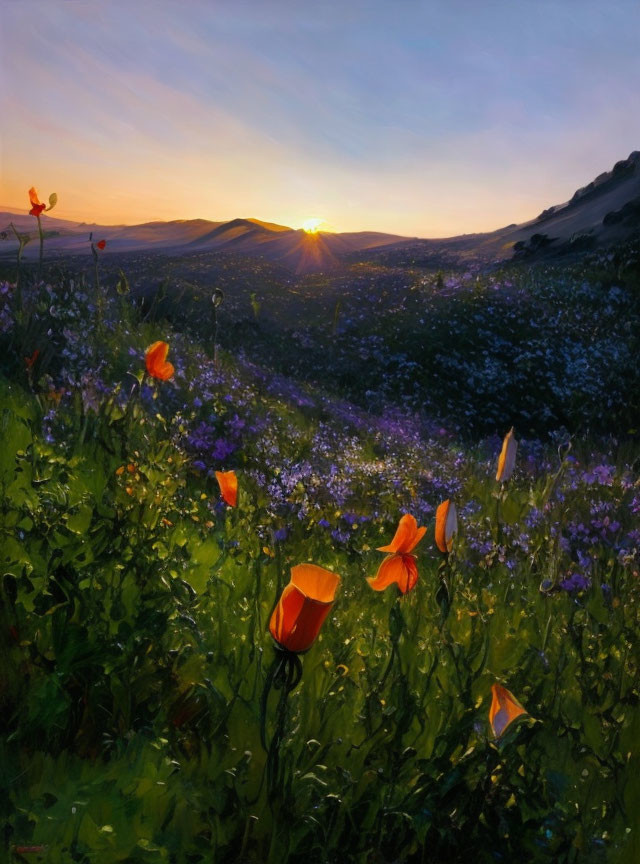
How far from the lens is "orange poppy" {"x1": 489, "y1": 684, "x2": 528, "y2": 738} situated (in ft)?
5.92

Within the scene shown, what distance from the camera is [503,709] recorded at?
6.08ft

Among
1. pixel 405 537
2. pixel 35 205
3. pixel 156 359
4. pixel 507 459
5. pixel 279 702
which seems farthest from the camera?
pixel 35 205

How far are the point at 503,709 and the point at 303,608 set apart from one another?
731 millimetres

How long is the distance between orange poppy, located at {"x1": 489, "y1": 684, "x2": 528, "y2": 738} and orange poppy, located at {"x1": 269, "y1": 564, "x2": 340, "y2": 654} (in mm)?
559

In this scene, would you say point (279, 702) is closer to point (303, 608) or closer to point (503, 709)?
point (303, 608)

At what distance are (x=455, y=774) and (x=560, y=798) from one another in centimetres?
34

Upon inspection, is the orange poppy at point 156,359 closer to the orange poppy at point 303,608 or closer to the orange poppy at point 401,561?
the orange poppy at point 401,561

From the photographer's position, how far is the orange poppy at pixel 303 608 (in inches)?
59.4

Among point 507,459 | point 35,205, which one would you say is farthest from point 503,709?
point 35,205

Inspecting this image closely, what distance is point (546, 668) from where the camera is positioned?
→ 2670mm

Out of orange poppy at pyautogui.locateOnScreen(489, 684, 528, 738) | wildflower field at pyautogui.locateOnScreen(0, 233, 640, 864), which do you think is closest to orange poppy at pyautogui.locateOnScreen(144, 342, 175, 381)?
wildflower field at pyautogui.locateOnScreen(0, 233, 640, 864)

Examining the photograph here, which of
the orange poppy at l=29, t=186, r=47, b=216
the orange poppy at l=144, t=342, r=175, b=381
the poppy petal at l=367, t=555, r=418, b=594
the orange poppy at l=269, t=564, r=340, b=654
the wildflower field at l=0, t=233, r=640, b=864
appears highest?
the orange poppy at l=29, t=186, r=47, b=216

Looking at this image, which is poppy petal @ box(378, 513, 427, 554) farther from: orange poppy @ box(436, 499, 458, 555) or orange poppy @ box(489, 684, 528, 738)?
orange poppy @ box(489, 684, 528, 738)

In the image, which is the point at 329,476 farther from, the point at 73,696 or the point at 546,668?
the point at 73,696
